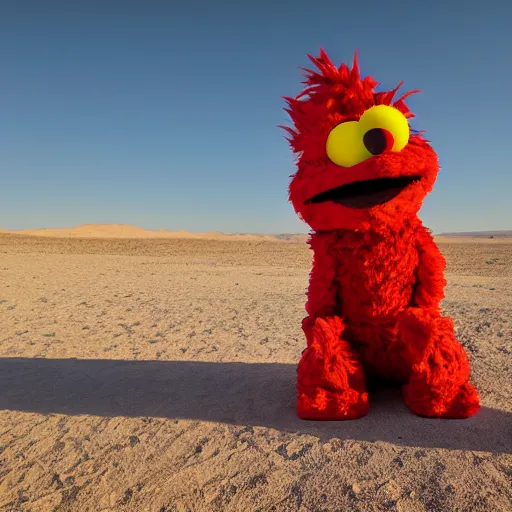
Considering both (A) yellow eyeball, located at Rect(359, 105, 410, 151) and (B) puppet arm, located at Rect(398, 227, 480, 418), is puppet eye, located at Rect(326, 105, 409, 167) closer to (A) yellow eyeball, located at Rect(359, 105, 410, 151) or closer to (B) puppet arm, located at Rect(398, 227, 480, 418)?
(A) yellow eyeball, located at Rect(359, 105, 410, 151)

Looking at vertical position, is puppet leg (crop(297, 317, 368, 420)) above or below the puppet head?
below

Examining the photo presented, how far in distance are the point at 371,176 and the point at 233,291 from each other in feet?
24.3

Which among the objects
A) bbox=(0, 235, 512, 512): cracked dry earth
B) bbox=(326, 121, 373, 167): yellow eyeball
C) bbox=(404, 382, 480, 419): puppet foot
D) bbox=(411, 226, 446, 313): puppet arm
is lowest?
bbox=(0, 235, 512, 512): cracked dry earth

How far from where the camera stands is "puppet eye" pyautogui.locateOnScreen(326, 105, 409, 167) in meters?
2.70

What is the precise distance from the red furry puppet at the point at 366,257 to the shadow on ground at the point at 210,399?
0.13m

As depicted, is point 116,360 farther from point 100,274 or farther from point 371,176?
point 100,274

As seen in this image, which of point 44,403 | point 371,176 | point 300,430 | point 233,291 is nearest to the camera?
point 371,176

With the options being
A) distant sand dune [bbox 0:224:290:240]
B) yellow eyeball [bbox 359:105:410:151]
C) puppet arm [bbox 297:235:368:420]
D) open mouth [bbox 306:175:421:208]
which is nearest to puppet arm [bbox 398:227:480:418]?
puppet arm [bbox 297:235:368:420]

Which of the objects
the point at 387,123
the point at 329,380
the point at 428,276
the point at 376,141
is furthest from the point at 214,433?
the point at 387,123

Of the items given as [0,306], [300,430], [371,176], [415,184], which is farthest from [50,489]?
[0,306]

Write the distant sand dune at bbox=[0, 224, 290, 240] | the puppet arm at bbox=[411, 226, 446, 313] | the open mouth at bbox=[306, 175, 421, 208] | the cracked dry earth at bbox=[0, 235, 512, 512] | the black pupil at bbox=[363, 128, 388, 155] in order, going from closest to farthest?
the cracked dry earth at bbox=[0, 235, 512, 512], the black pupil at bbox=[363, 128, 388, 155], the open mouth at bbox=[306, 175, 421, 208], the puppet arm at bbox=[411, 226, 446, 313], the distant sand dune at bbox=[0, 224, 290, 240]

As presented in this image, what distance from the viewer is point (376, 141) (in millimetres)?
2684

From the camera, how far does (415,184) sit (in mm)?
2811

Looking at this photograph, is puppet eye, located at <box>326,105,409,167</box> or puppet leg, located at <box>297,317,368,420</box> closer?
puppet eye, located at <box>326,105,409,167</box>
